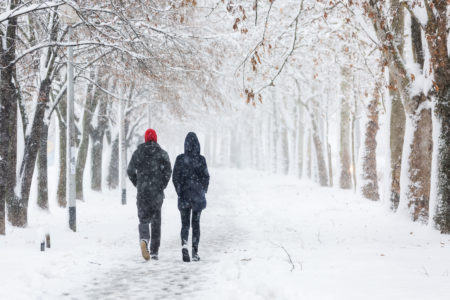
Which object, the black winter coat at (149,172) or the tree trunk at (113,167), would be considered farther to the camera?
the tree trunk at (113,167)

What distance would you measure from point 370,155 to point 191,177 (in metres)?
11.4

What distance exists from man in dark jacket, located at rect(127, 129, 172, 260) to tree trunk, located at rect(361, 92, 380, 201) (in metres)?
11.4

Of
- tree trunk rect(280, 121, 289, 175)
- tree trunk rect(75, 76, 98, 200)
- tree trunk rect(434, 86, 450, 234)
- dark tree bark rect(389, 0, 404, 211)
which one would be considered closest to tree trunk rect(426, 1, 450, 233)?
tree trunk rect(434, 86, 450, 234)

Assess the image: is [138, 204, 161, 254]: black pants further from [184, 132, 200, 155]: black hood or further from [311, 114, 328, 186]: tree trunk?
[311, 114, 328, 186]: tree trunk

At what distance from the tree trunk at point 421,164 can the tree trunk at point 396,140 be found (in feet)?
5.32

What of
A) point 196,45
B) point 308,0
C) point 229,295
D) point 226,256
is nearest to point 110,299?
point 229,295

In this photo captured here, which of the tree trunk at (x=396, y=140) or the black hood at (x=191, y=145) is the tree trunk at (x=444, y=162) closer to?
the tree trunk at (x=396, y=140)

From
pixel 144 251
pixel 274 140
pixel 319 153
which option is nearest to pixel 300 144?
pixel 274 140

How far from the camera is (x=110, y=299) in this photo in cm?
588

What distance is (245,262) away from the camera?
7.71 meters

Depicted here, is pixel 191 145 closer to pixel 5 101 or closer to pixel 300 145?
pixel 5 101

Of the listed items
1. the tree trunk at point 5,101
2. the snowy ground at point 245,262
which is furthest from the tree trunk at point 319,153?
the tree trunk at point 5,101

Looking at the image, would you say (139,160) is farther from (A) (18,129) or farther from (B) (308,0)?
(B) (308,0)

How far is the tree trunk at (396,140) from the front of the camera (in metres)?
12.6
